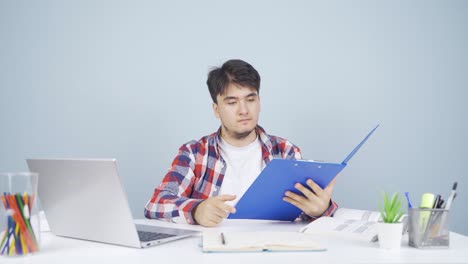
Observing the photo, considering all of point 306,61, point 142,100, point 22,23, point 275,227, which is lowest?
point 275,227

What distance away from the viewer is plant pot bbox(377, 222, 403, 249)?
1138mm

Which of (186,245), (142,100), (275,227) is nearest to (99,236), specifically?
(186,245)

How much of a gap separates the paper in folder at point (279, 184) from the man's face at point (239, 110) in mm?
604

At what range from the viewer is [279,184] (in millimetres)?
1482

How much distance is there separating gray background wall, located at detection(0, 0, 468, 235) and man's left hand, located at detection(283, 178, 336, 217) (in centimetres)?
110

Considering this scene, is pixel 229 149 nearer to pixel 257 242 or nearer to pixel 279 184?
pixel 279 184

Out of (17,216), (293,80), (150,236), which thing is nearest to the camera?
(17,216)

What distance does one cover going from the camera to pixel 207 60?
2654 mm

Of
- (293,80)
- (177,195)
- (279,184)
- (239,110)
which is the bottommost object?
(177,195)

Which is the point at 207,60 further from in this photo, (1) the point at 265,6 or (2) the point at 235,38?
(1) the point at 265,6

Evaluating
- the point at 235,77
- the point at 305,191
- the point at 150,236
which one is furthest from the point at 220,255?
the point at 235,77

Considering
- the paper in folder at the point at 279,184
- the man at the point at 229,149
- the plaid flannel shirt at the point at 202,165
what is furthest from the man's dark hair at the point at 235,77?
the paper in folder at the point at 279,184

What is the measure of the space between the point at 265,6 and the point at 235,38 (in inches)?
9.2

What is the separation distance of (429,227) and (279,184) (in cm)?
46
